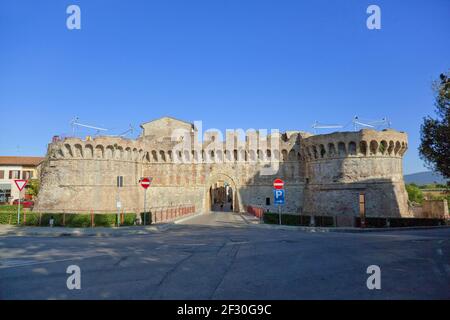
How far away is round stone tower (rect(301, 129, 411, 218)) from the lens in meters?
33.0

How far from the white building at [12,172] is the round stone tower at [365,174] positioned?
49388mm

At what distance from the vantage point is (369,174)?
3334cm

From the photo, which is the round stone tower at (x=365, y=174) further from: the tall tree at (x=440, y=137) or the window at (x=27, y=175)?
the window at (x=27, y=175)

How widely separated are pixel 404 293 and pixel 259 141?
34916mm

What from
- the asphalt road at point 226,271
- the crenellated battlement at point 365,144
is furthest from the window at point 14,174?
the asphalt road at point 226,271

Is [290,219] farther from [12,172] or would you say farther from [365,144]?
[12,172]

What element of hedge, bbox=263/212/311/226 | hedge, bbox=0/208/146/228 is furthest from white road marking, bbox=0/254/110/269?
hedge, bbox=263/212/311/226

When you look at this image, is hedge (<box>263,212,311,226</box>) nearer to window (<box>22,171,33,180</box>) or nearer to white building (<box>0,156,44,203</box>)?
white building (<box>0,156,44,203</box>)

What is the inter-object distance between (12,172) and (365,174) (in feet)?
185

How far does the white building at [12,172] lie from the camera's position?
56031 millimetres

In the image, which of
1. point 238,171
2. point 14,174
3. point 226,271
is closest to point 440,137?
point 226,271

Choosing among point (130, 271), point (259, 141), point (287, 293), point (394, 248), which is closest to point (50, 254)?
point (130, 271)

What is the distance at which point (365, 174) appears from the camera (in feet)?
109
